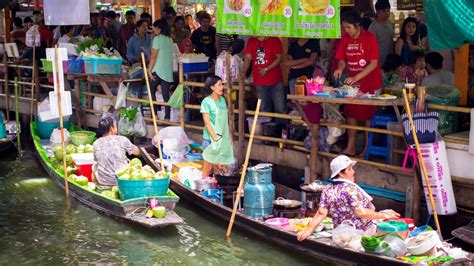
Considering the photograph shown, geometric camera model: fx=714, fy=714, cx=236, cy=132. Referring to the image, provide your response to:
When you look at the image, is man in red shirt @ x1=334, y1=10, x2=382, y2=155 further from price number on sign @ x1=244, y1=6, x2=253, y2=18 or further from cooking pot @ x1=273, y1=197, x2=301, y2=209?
price number on sign @ x1=244, y1=6, x2=253, y2=18

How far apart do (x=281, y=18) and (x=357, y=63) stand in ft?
4.56

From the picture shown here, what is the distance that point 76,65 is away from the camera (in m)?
15.2

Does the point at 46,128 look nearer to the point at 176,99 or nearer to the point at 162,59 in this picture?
the point at 162,59

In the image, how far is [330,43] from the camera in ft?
38.9

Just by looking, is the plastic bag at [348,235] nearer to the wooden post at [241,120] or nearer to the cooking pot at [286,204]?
the cooking pot at [286,204]

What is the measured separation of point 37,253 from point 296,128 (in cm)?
438

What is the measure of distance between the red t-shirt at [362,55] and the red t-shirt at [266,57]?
61.0 inches

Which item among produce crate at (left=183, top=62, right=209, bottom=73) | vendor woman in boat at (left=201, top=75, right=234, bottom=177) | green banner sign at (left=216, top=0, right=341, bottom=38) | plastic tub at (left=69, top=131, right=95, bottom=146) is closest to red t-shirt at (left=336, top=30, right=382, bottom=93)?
green banner sign at (left=216, top=0, right=341, bottom=38)

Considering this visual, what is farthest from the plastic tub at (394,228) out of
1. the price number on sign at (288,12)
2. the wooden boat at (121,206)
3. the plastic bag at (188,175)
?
the plastic bag at (188,175)

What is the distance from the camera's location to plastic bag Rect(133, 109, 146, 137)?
14336 millimetres

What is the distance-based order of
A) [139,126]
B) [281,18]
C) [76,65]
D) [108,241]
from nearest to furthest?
[108,241] → [281,18] → [139,126] → [76,65]

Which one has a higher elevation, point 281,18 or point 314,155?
point 281,18

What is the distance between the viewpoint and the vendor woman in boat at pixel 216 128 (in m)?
10.8

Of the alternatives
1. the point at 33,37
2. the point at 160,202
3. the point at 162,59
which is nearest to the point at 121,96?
the point at 162,59
